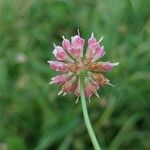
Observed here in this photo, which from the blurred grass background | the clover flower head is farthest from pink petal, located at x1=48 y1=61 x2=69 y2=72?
the blurred grass background

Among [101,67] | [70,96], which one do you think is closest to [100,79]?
[101,67]

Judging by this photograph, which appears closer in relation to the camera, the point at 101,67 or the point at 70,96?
the point at 101,67

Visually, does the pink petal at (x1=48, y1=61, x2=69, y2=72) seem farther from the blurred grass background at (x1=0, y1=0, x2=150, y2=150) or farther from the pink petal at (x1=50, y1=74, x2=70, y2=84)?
the blurred grass background at (x1=0, y1=0, x2=150, y2=150)

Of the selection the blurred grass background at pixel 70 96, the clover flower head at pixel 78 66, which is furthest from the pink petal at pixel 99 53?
the blurred grass background at pixel 70 96

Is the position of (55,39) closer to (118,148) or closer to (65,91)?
(118,148)

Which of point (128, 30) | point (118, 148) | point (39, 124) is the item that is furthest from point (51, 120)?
point (128, 30)

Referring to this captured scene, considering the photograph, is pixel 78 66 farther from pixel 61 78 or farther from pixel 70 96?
pixel 70 96

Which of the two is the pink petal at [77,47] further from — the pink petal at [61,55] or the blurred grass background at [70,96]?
the blurred grass background at [70,96]
